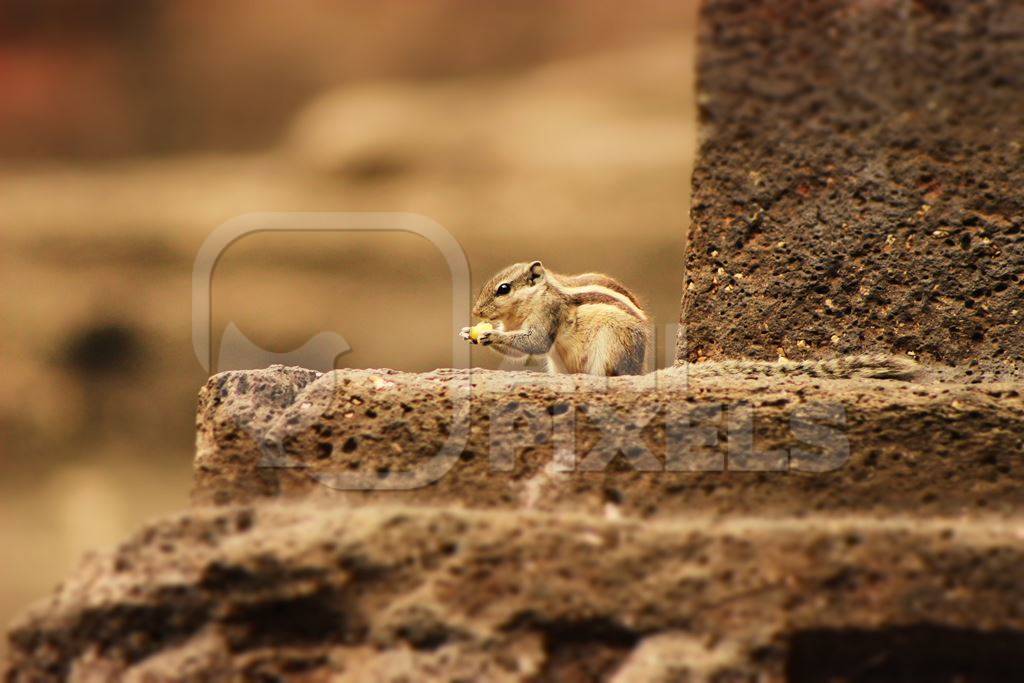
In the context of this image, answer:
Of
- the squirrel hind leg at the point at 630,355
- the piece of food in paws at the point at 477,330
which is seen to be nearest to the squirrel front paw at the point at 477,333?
the piece of food in paws at the point at 477,330

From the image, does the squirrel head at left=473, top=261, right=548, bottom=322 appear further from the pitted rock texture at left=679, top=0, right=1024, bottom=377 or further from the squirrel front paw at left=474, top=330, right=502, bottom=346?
the pitted rock texture at left=679, top=0, right=1024, bottom=377

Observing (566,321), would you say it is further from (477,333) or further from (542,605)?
(542,605)

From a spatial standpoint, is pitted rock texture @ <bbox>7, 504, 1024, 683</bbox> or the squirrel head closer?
pitted rock texture @ <bbox>7, 504, 1024, 683</bbox>

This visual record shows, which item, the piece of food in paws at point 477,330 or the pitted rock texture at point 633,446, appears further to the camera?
the piece of food in paws at point 477,330

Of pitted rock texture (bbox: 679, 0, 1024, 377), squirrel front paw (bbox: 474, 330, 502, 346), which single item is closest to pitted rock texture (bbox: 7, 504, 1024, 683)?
pitted rock texture (bbox: 679, 0, 1024, 377)

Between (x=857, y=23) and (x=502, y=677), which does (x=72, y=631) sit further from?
(x=857, y=23)

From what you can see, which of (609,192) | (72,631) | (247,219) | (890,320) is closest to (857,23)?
(890,320)

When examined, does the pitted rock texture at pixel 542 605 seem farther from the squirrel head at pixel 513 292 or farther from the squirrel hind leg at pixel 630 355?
the squirrel head at pixel 513 292

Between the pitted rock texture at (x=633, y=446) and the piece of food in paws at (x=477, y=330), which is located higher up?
the piece of food in paws at (x=477, y=330)
